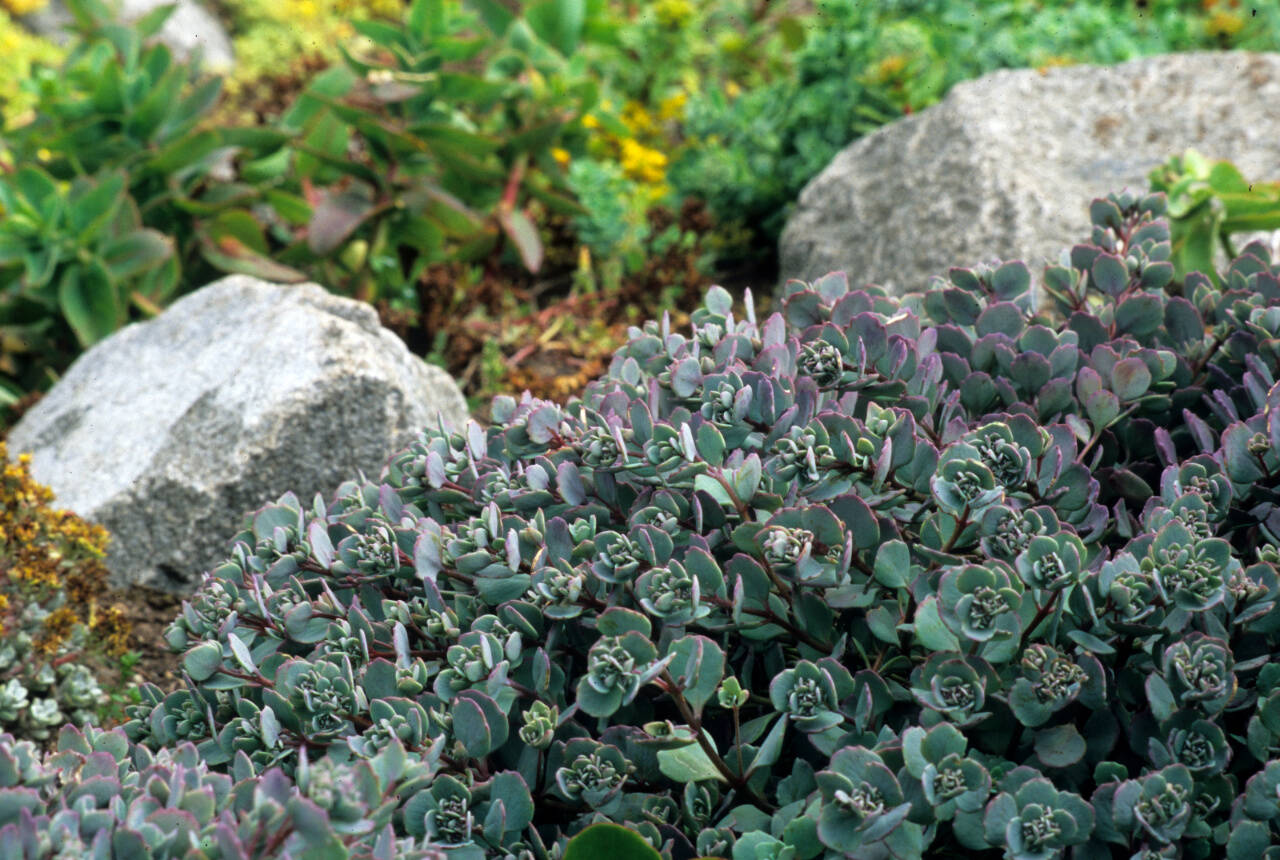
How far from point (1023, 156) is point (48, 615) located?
297cm

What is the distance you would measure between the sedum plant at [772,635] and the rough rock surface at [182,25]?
21.7 ft

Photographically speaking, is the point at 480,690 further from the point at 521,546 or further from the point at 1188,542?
the point at 1188,542

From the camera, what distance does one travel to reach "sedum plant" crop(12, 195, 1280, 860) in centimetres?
131

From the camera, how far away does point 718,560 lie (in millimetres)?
1612

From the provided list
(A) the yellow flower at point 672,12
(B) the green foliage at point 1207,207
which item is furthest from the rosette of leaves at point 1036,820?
(A) the yellow flower at point 672,12

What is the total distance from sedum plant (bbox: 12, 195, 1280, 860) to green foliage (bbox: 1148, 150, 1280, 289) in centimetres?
104

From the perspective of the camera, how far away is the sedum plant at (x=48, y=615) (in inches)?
101

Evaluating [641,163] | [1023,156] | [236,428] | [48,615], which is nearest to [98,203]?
[236,428]

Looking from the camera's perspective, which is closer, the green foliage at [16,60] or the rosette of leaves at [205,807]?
the rosette of leaves at [205,807]

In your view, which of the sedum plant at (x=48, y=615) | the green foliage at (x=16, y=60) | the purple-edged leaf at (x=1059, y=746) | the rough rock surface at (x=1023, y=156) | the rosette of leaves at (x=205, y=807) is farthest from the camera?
the green foliage at (x=16, y=60)

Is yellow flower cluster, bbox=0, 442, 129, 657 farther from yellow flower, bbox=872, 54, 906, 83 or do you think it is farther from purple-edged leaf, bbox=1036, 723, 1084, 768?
yellow flower, bbox=872, 54, 906, 83

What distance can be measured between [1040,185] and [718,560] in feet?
7.60

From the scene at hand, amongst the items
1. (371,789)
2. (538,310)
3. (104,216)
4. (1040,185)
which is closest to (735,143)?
(538,310)

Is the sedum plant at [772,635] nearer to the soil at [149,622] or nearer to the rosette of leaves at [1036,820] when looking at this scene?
the rosette of leaves at [1036,820]
